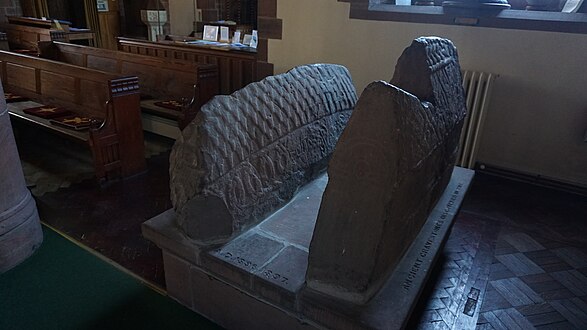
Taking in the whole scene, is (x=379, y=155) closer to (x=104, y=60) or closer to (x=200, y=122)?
(x=200, y=122)

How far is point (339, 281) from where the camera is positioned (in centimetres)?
145

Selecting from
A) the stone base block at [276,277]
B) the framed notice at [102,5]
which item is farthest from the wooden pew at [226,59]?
the framed notice at [102,5]

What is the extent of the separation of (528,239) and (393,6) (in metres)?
2.34

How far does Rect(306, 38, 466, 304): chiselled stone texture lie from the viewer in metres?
1.30

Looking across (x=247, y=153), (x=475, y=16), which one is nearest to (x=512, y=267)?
(x=247, y=153)

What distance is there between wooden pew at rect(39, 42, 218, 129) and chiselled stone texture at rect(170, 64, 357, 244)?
1.93 meters

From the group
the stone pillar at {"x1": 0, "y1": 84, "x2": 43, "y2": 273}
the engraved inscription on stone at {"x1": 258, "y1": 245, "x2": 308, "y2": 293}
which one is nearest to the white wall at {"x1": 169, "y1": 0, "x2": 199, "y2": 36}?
the stone pillar at {"x1": 0, "y1": 84, "x2": 43, "y2": 273}

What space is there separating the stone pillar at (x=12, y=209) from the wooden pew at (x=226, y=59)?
8.87 feet

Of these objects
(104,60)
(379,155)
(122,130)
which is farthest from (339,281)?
(104,60)

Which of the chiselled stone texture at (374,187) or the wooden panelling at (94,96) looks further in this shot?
the wooden panelling at (94,96)

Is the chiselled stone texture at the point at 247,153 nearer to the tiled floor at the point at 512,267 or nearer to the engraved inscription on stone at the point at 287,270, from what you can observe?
the engraved inscription on stone at the point at 287,270

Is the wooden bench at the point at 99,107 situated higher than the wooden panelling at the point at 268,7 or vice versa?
the wooden panelling at the point at 268,7

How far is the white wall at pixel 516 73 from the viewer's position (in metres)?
3.24

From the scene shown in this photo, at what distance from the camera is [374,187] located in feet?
4.33
